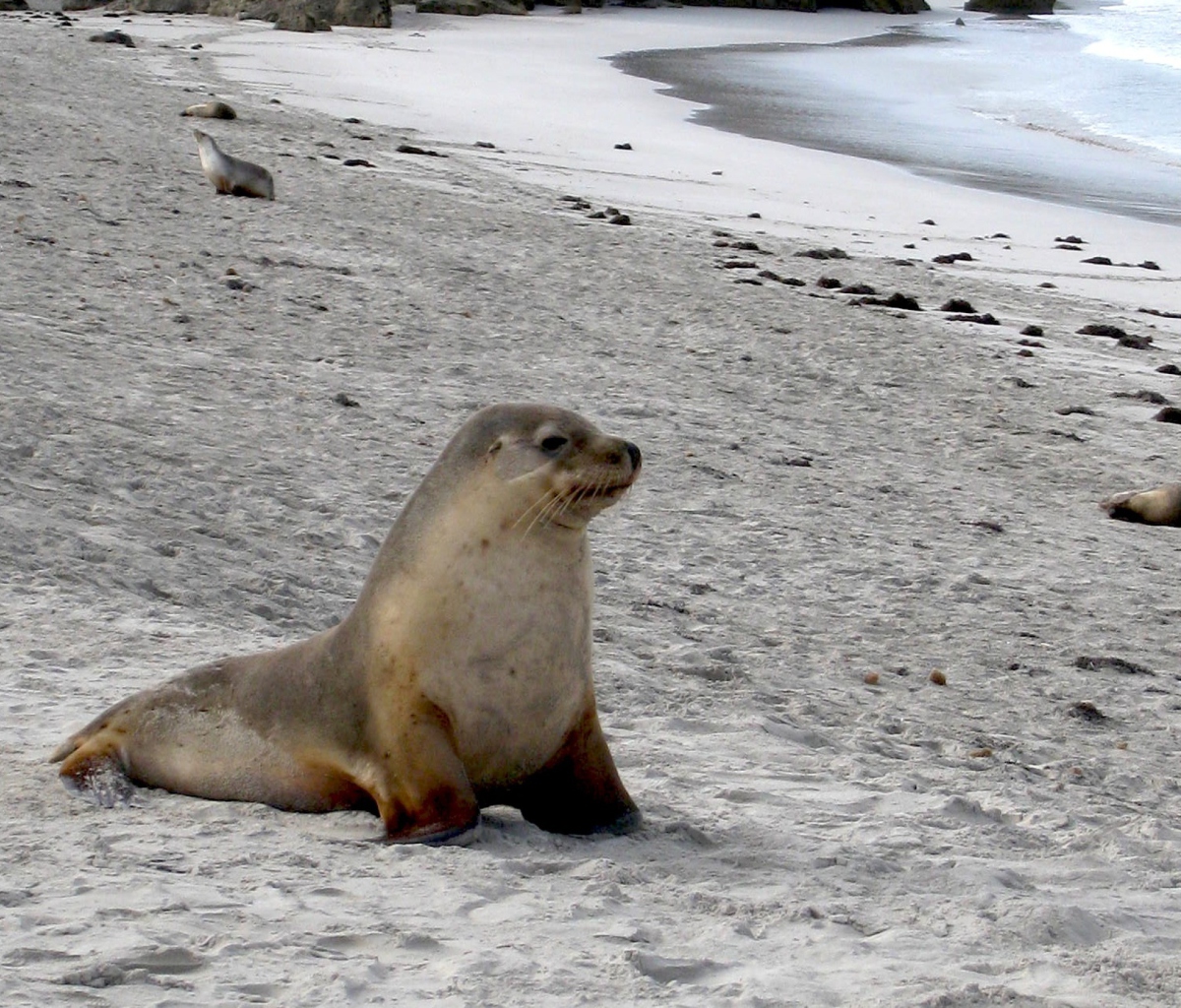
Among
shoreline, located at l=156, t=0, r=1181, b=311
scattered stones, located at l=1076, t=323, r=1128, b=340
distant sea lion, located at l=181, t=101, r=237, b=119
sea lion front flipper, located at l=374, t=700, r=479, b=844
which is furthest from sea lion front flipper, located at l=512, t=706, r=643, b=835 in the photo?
distant sea lion, located at l=181, t=101, r=237, b=119

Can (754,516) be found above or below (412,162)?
below

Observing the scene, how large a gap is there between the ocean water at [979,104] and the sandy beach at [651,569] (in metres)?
4.81

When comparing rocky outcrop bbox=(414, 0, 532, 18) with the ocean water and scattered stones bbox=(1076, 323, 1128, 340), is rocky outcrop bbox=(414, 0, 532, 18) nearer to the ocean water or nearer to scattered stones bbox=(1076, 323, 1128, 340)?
the ocean water

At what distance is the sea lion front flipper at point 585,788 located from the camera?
3.81 metres

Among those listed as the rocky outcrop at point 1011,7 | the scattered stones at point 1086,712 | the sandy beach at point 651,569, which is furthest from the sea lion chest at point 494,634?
the rocky outcrop at point 1011,7

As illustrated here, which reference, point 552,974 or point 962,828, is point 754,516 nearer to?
point 962,828

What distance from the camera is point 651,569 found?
6316 millimetres

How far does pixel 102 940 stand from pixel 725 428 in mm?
5964

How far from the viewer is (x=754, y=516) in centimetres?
710

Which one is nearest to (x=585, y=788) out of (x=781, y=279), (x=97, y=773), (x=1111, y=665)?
(x=97, y=773)

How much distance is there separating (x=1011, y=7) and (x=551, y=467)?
2697 inches

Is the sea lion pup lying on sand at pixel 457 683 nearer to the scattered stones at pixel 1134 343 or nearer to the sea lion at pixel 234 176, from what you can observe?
the scattered stones at pixel 1134 343

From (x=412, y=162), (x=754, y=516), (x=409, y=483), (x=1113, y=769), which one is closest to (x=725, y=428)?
(x=754, y=516)

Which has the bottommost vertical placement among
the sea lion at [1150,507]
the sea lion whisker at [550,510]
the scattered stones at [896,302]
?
the sea lion at [1150,507]
